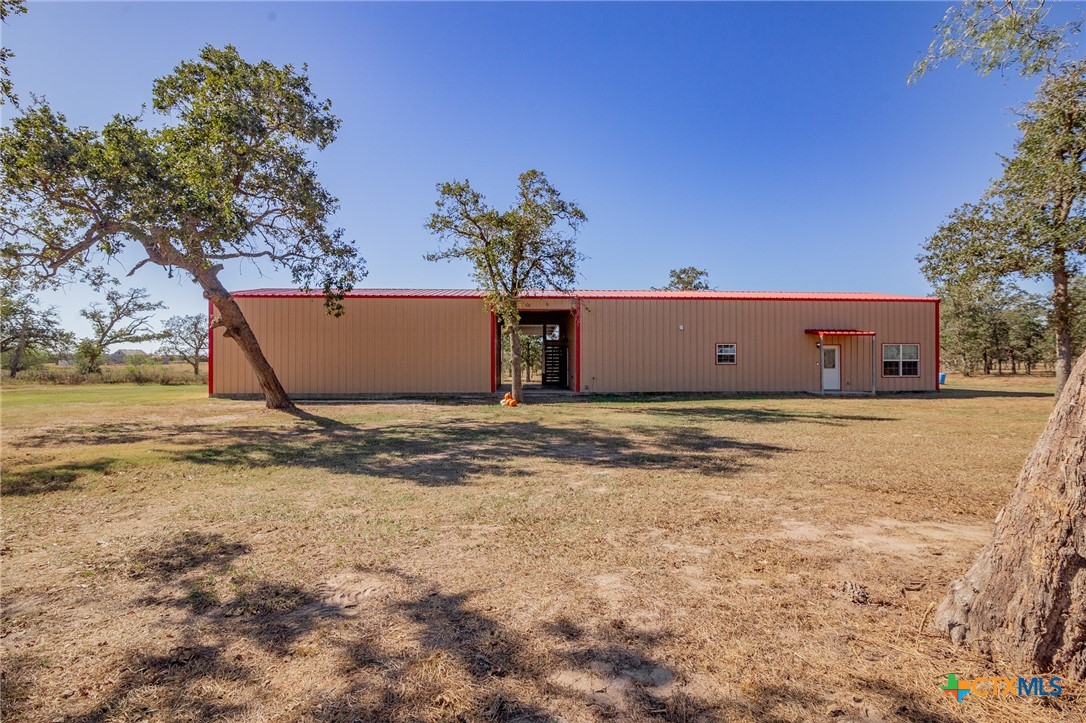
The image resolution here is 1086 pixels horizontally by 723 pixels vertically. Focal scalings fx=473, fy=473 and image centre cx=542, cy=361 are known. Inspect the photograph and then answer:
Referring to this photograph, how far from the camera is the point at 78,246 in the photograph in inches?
420

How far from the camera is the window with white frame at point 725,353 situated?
753 inches

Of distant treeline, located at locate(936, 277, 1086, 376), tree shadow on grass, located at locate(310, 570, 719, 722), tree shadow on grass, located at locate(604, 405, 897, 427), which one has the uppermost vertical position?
distant treeline, located at locate(936, 277, 1086, 376)

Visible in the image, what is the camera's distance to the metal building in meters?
18.1

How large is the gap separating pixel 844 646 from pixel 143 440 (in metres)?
11.3

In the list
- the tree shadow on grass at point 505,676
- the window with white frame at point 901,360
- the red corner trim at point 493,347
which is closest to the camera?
the tree shadow on grass at point 505,676

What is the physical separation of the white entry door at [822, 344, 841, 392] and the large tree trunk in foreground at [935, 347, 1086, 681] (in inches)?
754

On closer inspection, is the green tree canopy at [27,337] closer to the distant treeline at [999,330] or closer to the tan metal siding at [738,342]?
the tan metal siding at [738,342]

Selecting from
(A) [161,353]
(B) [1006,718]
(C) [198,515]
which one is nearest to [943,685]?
(B) [1006,718]

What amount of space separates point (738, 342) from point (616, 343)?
500 cm

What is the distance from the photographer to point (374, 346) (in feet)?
59.8

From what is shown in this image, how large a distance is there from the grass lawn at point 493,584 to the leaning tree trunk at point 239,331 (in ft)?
19.4

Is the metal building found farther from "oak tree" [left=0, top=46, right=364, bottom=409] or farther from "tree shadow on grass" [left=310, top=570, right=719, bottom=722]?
"tree shadow on grass" [left=310, top=570, right=719, bottom=722]

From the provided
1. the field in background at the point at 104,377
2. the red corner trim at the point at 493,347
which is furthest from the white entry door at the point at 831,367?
the field in background at the point at 104,377

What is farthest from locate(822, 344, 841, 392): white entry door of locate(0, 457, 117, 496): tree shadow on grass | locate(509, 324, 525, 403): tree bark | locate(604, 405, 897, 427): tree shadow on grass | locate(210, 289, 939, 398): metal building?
locate(0, 457, 117, 496): tree shadow on grass
